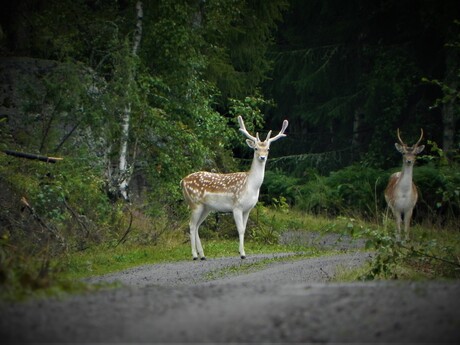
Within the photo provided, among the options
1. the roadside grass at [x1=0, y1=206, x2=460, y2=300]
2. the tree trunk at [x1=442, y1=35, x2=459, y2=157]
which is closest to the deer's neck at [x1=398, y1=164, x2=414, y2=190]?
the roadside grass at [x1=0, y1=206, x2=460, y2=300]

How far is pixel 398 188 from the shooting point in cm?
2295

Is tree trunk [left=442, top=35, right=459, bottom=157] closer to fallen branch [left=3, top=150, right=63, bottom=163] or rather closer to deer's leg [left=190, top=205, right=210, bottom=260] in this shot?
deer's leg [left=190, top=205, right=210, bottom=260]

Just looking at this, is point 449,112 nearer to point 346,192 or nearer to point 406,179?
point 346,192

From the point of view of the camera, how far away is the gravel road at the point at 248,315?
6.59 m

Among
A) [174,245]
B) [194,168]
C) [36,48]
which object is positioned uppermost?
[36,48]

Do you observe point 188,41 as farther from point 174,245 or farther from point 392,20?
point 392,20

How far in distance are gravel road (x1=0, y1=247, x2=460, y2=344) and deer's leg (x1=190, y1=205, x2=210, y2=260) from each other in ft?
33.0

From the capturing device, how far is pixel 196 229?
1956cm

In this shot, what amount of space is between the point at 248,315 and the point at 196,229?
490 inches

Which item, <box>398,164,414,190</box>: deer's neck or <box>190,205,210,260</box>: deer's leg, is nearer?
<box>190,205,210,260</box>: deer's leg

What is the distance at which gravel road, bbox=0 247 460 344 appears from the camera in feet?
21.6

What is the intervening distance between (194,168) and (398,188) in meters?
4.69

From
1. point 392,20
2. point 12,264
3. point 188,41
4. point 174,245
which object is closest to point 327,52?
point 392,20

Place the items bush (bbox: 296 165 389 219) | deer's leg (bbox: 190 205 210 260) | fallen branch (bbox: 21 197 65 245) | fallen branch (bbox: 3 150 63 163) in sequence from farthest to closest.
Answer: bush (bbox: 296 165 389 219) → deer's leg (bbox: 190 205 210 260) → fallen branch (bbox: 21 197 65 245) → fallen branch (bbox: 3 150 63 163)
